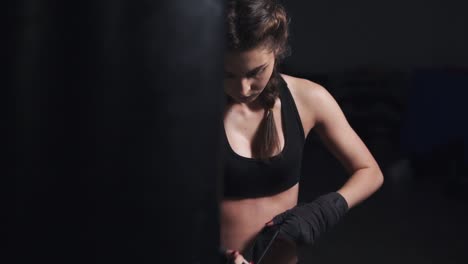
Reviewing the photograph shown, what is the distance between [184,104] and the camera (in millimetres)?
350

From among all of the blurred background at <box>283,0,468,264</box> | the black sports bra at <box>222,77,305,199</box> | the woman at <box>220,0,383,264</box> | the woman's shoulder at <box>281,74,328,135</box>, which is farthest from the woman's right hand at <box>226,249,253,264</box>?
the blurred background at <box>283,0,468,264</box>

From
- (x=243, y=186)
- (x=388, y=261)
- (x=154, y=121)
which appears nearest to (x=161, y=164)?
(x=154, y=121)

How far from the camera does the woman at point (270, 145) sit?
3.28 feet

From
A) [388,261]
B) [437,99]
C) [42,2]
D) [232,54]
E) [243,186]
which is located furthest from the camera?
[437,99]

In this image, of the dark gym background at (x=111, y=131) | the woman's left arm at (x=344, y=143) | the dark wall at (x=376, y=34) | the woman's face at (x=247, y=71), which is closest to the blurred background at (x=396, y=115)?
the dark wall at (x=376, y=34)

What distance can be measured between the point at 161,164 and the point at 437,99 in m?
3.74

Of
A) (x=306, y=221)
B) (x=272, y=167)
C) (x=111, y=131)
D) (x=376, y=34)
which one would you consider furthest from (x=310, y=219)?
(x=376, y=34)

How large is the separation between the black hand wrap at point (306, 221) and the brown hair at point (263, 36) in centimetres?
12

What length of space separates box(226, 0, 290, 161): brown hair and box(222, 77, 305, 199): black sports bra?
0.07 feet

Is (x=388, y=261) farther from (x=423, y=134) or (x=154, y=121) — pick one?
(x=154, y=121)

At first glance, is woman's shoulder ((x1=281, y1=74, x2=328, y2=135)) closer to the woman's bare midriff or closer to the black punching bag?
the woman's bare midriff

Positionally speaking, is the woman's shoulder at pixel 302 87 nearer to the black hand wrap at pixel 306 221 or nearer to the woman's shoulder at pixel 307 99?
the woman's shoulder at pixel 307 99

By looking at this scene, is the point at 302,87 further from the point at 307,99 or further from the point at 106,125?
the point at 106,125

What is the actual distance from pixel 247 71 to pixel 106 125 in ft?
2.23
